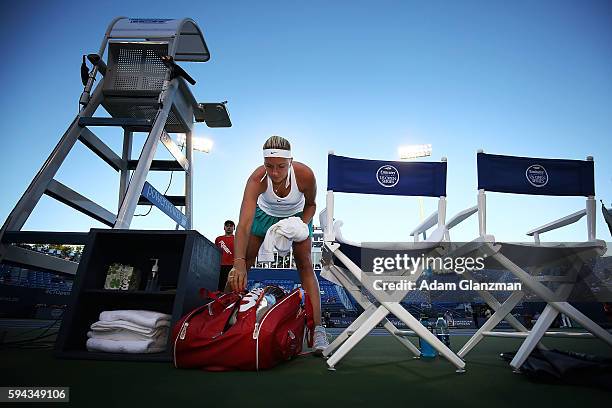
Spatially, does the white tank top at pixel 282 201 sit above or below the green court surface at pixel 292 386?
above

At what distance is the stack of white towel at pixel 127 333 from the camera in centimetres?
208

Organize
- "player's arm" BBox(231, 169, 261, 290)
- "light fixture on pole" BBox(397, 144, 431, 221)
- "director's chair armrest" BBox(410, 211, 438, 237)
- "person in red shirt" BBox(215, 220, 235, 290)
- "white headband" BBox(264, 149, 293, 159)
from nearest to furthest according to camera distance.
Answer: "player's arm" BBox(231, 169, 261, 290)
"white headband" BBox(264, 149, 293, 159)
"director's chair armrest" BBox(410, 211, 438, 237)
"person in red shirt" BBox(215, 220, 235, 290)
"light fixture on pole" BBox(397, 144, 431, 221)

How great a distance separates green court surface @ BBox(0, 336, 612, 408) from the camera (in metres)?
1.18

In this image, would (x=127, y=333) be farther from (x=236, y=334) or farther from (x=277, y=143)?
(x=277, y=143)

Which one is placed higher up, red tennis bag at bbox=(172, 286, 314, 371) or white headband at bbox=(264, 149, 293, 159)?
white headband at bbox=(264, 149, 293, 159)

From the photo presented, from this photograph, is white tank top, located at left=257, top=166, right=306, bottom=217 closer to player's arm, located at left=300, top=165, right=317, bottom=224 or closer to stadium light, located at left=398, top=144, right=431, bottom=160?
player's arm, located at left=300, top=165, right=317, bottom=224

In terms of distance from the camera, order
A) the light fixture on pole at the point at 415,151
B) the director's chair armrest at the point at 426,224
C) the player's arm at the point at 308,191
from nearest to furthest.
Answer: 1. the director's chair armrest at the point at 426,224
2. the player's arm at the point at 308,191
3. the light fixture on pole at the point at 415,151

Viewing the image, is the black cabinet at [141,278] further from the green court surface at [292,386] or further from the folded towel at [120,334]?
the green court surface at [292,386]

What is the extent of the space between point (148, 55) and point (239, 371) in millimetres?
3173

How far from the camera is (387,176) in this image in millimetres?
2164

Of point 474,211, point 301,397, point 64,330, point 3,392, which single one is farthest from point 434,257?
point 64,330

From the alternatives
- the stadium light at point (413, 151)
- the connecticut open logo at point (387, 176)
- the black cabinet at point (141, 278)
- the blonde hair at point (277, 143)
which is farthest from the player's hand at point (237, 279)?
the stadium light at point (413, 151)

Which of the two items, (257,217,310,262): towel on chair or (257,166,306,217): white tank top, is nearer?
(257,217,310,262): towel on chair

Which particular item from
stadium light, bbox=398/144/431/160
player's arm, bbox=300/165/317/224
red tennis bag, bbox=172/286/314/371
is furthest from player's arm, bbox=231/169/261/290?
stadium light, bbox=398/144/431/160
